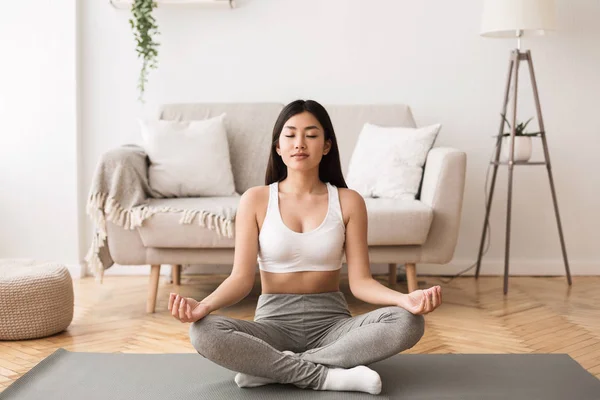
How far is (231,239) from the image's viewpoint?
3.13 metres

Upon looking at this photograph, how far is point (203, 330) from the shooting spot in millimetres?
1917

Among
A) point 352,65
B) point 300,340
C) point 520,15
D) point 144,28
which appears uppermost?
point 520,15

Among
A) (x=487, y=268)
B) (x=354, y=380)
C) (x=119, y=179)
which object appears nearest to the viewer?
(x=354, y=380)

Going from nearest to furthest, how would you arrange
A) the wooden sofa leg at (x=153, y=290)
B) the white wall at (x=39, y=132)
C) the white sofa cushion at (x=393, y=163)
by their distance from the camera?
the wooden sofa leg at (x=153, y=290) < the white sofa cushion at (x=393, y=163) < the white wall at (x=39, y=132)

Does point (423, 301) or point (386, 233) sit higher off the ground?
point (423, 301)

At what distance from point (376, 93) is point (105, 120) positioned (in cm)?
143

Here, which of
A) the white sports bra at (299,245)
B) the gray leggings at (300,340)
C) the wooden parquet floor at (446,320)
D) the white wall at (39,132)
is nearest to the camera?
the gray leggings at (300,340)

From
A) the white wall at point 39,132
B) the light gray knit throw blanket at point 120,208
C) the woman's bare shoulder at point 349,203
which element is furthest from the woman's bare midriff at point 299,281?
the white wall at point 39,132

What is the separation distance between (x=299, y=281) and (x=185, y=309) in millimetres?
403

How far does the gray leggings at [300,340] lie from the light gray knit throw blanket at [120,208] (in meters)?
1.02

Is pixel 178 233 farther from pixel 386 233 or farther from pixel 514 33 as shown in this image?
pixel 514 33

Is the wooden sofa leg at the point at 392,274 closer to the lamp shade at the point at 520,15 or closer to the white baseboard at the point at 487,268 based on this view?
the white baseboard at the point at 487,268

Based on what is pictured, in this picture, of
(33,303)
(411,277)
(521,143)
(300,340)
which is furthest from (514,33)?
(33,303)

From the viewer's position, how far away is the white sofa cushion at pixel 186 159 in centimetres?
346
